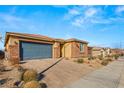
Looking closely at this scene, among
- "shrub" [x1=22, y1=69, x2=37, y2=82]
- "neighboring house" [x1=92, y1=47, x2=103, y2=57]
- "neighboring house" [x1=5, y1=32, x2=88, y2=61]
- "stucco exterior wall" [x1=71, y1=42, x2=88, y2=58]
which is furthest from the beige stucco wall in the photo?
"neighboring house" [x1=92, y1=47, x2=103, y2=57]

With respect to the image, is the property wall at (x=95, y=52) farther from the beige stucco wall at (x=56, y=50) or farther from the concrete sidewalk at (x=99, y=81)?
the concrete sidewalk at (x=99, y=81)

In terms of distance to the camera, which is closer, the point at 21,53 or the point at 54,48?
the point at 21,53

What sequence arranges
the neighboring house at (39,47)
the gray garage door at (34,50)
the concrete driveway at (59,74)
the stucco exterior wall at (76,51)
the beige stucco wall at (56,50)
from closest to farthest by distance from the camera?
the concrete driveway at (59,74) < the neighboring house at (39,47) < the gray garage door at (34,50) < the beige stucco wall at (56,50) < the stucco exterior wall at (76,51)

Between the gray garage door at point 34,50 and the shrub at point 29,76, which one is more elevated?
the gray garage door at point 34,50

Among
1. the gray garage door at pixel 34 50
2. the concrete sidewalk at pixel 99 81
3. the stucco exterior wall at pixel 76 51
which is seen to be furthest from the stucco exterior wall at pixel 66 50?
the concrete sidewalk at pixel 99 81

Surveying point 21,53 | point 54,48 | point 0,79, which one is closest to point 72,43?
point 54,48

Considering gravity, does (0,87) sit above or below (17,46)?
below

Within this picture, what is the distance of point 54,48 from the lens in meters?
24.4

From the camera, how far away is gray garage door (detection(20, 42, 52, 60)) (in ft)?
64.4

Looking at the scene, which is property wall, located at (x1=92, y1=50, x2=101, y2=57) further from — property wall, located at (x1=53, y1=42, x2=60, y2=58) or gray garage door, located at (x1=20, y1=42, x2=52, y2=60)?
gray garage door, located at (x1=20, y1=42, x2=52, y2=60)

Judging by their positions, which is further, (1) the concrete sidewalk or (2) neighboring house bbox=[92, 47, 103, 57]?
(2) neighboring house bbox=[92, 47, 103, 57]

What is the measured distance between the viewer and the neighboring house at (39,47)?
18.6m
